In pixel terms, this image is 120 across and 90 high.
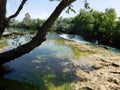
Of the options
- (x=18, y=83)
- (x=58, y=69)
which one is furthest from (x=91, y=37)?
(x=18, y=83)

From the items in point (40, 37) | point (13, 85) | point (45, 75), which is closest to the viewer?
point (40, 37)

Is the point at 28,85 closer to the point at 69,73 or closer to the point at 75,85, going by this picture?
the point at 75,85

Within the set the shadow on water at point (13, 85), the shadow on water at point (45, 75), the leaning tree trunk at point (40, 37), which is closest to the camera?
the leaning tree trunk at point (40, 37)

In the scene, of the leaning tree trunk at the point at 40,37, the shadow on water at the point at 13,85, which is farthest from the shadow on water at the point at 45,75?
the leaning tree trunk at the point at 40,37

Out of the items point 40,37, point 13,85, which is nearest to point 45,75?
point 13,85

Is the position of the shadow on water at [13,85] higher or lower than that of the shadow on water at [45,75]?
higher

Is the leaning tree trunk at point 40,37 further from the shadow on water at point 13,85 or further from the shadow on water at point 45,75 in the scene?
the shadow on water at point 45,75

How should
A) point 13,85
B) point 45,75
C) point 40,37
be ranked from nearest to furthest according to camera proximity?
point 40,37
point 13,85
point 45,75

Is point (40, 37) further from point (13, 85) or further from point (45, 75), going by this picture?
point (45, 75)

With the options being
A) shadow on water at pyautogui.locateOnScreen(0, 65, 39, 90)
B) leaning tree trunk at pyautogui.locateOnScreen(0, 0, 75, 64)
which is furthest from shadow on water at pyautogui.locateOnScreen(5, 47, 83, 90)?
leaning tree trunk at pyautogui.locateOnScreen(0, 0, 75, 64)

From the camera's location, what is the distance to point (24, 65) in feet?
49.7

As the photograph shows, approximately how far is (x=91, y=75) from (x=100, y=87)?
2.56 meters

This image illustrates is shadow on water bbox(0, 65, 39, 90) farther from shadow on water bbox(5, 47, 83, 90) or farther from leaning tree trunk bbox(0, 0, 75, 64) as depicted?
leaning tree trunk bbox(0, 0, 75, 64)

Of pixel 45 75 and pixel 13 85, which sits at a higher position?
pixel 13 85
